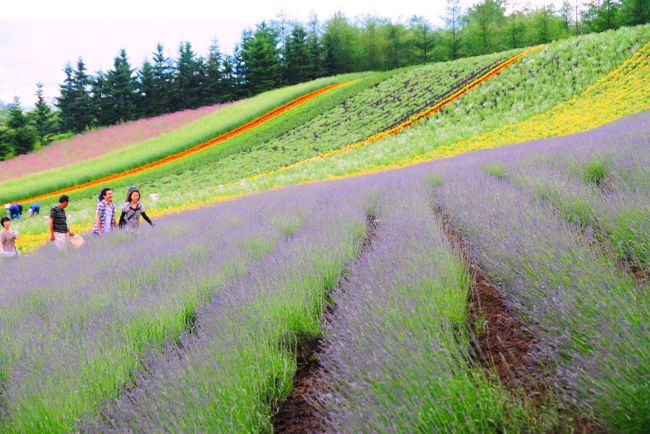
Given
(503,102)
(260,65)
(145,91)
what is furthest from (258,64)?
(503,102)

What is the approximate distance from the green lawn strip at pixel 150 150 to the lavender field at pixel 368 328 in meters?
22.5

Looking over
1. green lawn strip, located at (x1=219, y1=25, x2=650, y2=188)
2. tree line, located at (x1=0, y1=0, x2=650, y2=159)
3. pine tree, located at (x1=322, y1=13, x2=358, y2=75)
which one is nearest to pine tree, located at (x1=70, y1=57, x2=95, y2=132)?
tree line, located at (x1=0, y1=0, x2=650, y2=159)

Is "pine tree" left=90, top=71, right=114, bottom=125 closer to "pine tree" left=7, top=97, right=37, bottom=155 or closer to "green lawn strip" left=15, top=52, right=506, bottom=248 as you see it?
"pine tree" left=7, top=97, right=37, bottom=155

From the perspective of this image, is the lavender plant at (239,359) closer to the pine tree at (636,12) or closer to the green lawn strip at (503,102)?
the green lawn strip at (503,102)

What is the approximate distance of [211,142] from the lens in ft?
98.0

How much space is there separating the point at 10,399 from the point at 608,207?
374 centimetres

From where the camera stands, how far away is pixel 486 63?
28.3 meters

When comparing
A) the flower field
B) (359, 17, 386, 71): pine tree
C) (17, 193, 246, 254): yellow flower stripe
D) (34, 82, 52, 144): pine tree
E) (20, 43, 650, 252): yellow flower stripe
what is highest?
(359, 17, 386, 71): pine tree

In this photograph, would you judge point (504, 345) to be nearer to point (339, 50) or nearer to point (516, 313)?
point (516, 313)

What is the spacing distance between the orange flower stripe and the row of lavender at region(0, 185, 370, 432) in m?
19.1

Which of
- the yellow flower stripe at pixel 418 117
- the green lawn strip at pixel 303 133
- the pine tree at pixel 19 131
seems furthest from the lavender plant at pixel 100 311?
the pine tree at pixel 19 131

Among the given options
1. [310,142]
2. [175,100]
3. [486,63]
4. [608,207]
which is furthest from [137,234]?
[175,100]

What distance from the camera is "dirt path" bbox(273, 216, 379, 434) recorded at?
2.09 meters

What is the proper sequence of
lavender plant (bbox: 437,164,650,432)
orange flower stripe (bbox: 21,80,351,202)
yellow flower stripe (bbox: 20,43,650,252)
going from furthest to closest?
1. orange flower stripe (bbox: 21,80,351,202)
2. yellow flower stripe (bbox: 20,43,650,252)
3. lavender plant (bbox: 437,164,650,432)
